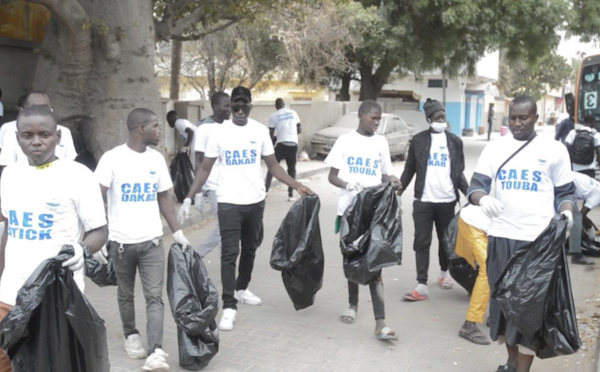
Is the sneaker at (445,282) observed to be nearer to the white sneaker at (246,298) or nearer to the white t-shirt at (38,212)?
the white sneaker at (246,298)

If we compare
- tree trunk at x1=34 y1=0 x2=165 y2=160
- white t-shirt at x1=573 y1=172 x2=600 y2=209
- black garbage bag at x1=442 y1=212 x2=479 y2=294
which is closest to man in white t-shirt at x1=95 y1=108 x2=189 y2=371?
black garbage bag at x1=442 y1=212 x2=479 y2=294

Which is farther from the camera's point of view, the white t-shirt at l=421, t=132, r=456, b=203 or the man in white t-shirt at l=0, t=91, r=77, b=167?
the white t-shirt at l=421, t=132, r=456, b=203

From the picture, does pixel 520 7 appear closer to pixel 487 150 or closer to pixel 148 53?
pixel 148 53

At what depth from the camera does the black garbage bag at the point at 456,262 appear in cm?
566

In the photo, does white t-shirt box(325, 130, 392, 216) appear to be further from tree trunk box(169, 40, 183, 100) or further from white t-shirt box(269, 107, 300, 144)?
tree trunk box(169, 40, 183, 100)

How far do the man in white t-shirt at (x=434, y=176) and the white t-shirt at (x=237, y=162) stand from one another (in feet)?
4.44

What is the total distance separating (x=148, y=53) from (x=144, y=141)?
4.49 meters

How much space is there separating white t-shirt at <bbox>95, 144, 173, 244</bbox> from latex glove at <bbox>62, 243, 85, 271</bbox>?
4.00ft

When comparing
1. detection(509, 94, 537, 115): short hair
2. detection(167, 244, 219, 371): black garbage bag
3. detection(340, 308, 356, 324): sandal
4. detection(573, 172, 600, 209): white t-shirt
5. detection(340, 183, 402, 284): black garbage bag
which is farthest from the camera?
detection(573, 172, 600, 209): white t-shirt

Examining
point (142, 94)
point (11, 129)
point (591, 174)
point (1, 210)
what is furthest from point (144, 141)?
point (591, 174)

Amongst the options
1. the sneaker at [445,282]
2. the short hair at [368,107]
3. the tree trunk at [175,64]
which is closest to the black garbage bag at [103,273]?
the short hair at [368,107]

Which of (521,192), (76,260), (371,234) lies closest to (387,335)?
(371,234)

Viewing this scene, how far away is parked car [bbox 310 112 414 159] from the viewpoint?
1975cm

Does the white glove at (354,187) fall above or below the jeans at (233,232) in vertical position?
above
